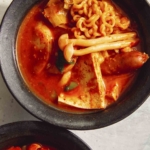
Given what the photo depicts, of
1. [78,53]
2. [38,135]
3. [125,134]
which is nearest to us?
[78,53]

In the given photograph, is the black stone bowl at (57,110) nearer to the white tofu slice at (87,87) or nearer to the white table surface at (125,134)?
the white tofu slice at (87,87)

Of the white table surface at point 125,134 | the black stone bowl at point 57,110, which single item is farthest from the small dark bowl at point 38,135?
the white table surface at point 125,134

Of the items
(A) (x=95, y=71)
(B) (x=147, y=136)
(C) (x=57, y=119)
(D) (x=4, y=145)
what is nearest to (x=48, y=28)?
(A) (x=95, y=71)

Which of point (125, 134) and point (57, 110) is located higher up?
point (57, 110)

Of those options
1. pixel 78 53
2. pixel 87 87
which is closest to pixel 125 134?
pixel 87 87

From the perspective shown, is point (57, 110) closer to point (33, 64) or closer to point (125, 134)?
point (33, 64)

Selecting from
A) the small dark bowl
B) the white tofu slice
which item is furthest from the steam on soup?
the small dark bowl

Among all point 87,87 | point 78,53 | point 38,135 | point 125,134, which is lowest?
point 125,134
